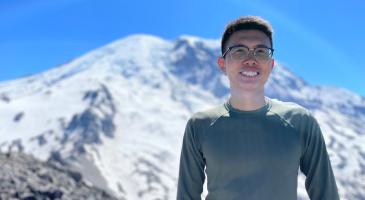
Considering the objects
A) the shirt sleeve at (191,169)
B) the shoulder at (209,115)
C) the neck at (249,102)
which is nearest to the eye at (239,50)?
the neck at (249,102)

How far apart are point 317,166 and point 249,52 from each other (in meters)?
1.30

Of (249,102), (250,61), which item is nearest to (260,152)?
(249,102)

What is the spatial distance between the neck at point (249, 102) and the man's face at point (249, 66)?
65mm

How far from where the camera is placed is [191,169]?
18.9 ft

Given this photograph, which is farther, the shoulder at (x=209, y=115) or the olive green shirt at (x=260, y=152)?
the shoulder at (x=209, y=115)

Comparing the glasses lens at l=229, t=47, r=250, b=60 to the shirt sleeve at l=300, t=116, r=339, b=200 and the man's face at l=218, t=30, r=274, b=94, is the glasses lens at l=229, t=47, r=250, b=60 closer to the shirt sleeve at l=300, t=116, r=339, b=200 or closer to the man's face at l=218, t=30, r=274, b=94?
the man's face at l=218, t=30, r=274, b=94

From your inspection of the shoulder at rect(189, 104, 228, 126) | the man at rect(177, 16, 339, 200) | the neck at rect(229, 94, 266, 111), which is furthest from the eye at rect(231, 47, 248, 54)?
the shoulder at rect(189, 104, 228, 126)

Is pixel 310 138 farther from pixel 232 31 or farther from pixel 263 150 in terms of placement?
pixel 232 31

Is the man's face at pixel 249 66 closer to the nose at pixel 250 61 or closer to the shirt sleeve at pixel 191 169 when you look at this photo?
the nose at pixel 250 61

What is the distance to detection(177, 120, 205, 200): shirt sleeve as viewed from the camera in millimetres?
5691

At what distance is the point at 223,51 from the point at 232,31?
294 mm

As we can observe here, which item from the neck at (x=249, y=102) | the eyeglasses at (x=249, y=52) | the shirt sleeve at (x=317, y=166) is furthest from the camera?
the eyeglasses at (x=249, y=52)

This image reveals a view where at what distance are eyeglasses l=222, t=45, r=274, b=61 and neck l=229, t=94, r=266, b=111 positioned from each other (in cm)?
39

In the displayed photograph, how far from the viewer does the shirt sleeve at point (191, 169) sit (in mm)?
5691
